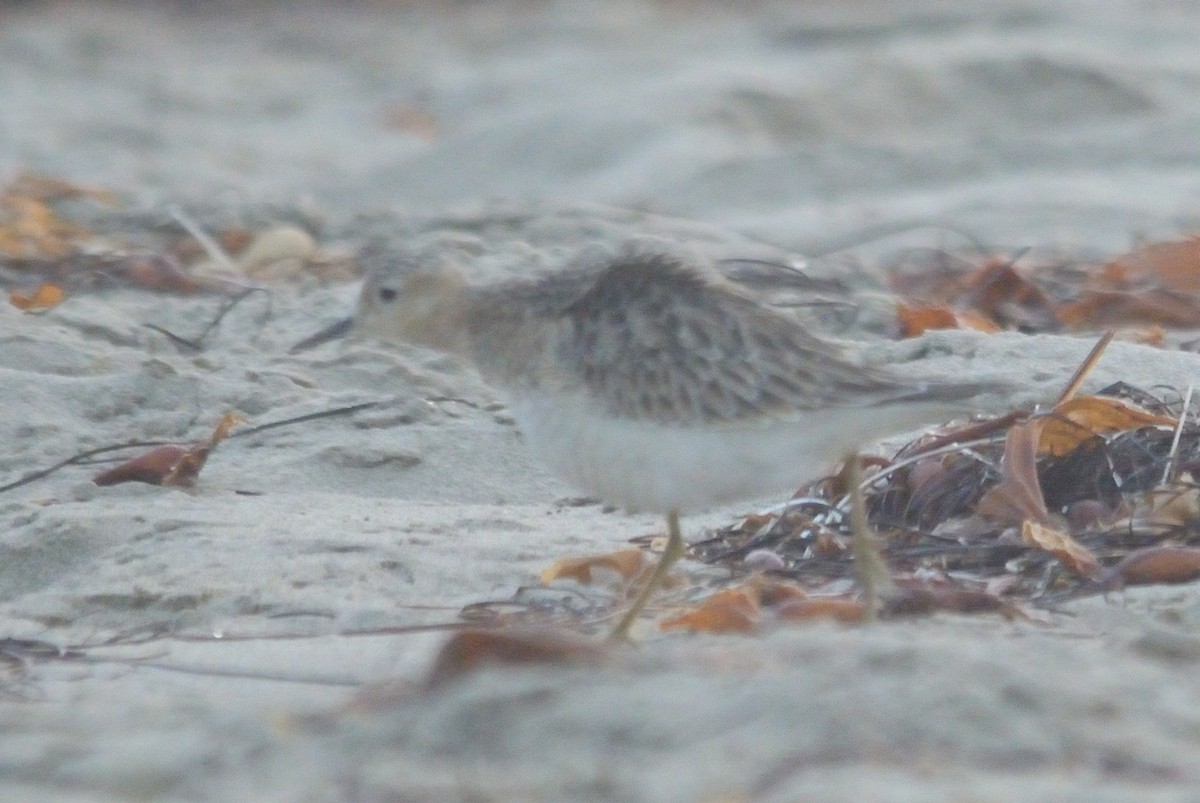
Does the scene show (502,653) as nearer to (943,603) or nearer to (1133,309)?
(943,603)

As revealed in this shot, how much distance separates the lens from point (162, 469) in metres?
4.69

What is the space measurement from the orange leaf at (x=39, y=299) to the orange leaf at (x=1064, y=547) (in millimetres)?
3165

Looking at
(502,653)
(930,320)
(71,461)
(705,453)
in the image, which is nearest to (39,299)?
(71,461)

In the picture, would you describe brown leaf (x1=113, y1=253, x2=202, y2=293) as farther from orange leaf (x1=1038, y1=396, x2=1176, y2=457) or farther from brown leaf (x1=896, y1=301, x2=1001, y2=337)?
orange leaf (x1=1038, y1=396, x2=1176, y2=457)

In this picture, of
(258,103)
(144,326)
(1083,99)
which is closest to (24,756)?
(144,326)

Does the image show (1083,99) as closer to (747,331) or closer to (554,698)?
(747,331)

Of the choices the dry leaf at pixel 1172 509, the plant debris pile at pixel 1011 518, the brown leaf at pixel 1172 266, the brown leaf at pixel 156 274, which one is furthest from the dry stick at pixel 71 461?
the brown leaf at pixel 1172 266

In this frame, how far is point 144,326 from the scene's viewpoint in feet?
19.5

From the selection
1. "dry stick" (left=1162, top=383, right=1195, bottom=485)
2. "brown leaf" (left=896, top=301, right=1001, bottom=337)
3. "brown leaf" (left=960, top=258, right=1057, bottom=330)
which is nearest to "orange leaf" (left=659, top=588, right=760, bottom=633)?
"dry stick" (left=1162, top=383, right=1195, bottom=485)

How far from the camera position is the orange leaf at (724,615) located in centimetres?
348

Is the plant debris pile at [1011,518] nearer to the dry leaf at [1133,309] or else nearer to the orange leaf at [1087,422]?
the orange leaf at [1087,422]

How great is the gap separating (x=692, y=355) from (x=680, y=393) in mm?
82

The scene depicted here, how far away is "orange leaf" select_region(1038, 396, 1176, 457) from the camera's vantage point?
4.30 m

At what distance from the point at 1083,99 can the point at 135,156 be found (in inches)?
201
